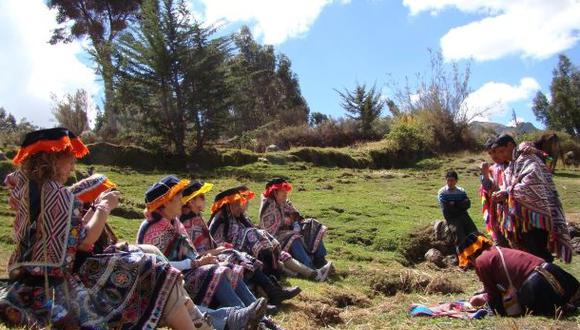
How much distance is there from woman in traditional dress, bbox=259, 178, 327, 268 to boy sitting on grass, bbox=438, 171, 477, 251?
8.70 ft

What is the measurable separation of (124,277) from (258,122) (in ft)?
106

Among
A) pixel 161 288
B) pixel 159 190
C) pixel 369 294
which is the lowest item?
pixel 369 294

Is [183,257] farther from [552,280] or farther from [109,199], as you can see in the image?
[552,280]

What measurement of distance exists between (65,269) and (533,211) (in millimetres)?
4488

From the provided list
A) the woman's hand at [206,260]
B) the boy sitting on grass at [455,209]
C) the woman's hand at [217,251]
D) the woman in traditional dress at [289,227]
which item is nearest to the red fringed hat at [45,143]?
the woman's hand at [206,260]

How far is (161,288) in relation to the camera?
11.9 feet

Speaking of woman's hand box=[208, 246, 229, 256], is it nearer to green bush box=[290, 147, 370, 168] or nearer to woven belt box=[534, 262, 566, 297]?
woven belt box=[534, 262, 566, 297]

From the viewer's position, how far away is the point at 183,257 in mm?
5070

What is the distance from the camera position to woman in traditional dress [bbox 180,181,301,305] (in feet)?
18.5

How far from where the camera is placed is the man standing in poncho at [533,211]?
5715 mm

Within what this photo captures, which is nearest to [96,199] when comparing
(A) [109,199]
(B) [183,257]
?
(A) [109,199]

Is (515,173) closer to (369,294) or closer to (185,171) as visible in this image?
(369,294)

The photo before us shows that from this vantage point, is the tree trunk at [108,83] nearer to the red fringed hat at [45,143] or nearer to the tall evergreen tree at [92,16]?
the tall evergreen tree at [92,16]

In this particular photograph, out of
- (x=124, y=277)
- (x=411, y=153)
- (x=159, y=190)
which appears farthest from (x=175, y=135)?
(x=124, y=277)
